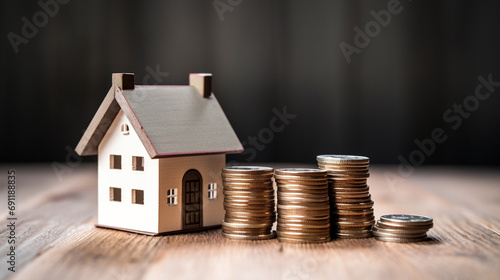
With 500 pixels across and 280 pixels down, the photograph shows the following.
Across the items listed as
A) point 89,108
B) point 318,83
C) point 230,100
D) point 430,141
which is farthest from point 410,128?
point 89,108

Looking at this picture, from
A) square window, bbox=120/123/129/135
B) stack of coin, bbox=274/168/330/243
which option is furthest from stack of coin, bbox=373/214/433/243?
square window, bbox=120/123/129/135

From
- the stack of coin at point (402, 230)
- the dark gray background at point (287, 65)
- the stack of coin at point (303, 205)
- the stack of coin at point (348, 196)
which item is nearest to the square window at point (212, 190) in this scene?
the stack of coin at point (303, 205)

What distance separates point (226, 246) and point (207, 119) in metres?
0.86

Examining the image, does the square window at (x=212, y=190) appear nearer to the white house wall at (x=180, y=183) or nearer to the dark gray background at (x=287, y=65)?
the white house wall at (x=180, y=183)

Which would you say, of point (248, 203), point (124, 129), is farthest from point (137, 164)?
point (248, 203)

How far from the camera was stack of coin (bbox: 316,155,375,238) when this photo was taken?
12.9ft

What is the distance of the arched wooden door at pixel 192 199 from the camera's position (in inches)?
159

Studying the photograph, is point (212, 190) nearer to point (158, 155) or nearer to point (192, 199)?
point (192, 199)

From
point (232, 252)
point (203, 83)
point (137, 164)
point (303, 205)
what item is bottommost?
point (232, 252)

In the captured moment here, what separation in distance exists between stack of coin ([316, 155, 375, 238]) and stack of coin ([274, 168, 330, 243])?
12 centimetres

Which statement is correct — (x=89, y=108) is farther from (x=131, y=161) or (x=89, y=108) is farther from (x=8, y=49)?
(x=131, y=161)

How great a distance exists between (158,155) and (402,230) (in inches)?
53.0

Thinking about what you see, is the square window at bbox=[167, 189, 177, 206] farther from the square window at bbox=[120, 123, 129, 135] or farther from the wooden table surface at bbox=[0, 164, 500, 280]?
the square window at bbox=[120, 123, 129, 135]

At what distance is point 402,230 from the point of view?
3.91 m
